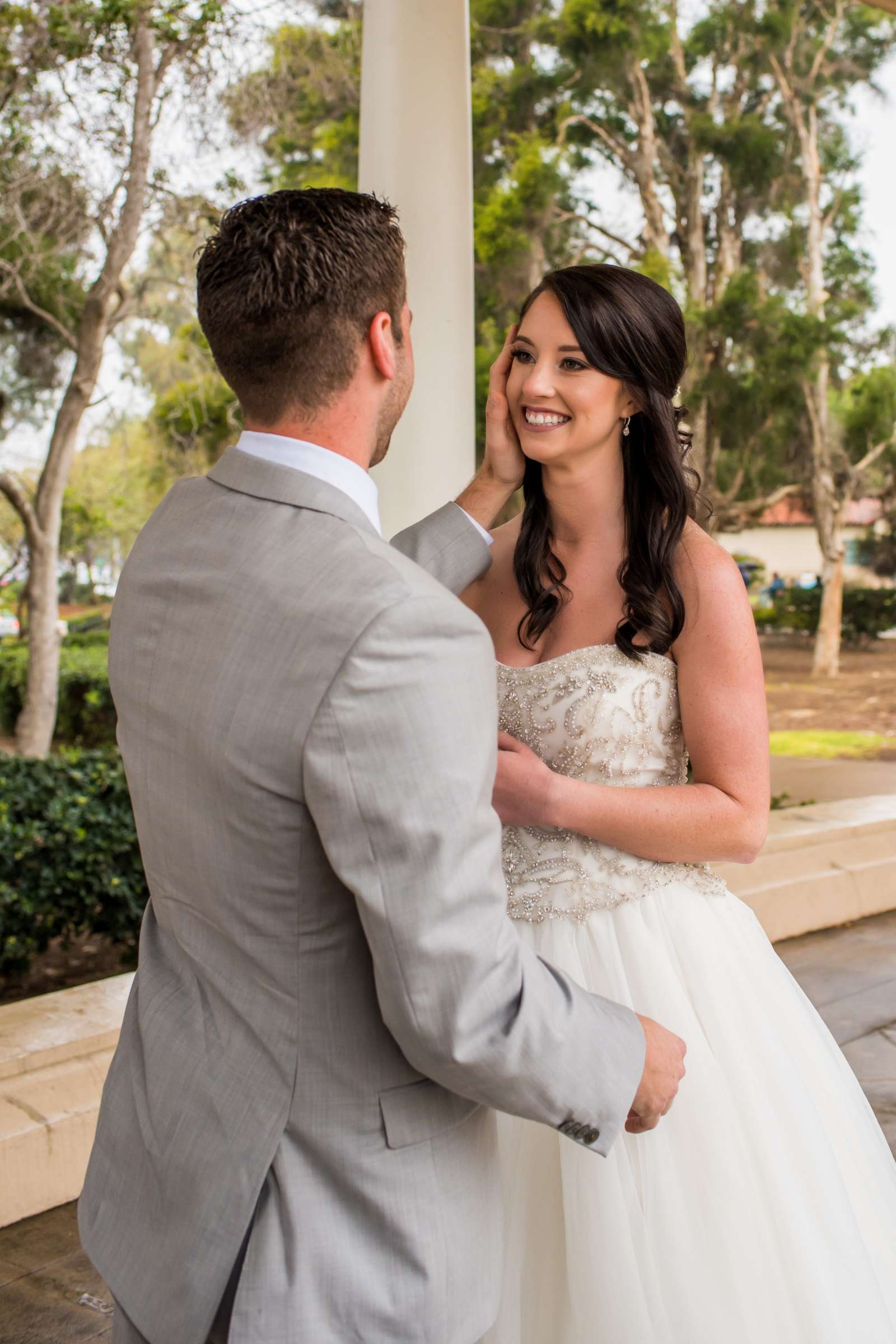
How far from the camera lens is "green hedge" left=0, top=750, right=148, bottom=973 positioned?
14.2ft

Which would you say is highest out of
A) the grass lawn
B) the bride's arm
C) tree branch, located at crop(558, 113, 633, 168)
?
tree branch, located at crop(558, 113, 633, 168)

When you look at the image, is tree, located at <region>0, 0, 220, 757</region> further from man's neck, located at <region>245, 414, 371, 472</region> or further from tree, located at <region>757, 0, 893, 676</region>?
tree, located at <region>757, 0, 893, 676</region>

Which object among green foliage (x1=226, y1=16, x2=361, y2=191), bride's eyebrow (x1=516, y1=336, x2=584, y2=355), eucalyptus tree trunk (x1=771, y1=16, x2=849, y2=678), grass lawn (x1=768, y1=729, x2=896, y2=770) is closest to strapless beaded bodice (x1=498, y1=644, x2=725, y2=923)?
bride's eyebrow (x1=516, y1=336, x2=584, y2=355)

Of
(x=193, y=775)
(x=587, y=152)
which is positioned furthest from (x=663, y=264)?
(x=193, y=775)

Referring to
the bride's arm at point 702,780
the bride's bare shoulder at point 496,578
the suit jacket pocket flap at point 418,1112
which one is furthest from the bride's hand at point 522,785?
the suit jacket pocket flap at point 418,1112

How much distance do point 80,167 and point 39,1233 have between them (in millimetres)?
7805

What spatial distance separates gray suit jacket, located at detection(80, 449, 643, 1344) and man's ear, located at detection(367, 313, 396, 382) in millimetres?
146

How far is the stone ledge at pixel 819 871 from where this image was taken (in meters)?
5.19

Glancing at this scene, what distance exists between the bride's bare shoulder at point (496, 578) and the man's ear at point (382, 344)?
3.27ft

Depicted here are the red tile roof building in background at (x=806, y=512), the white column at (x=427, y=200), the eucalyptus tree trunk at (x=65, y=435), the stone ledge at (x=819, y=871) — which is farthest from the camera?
the red tile roof building in background at (x=806, y=512)

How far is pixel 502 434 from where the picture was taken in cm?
207

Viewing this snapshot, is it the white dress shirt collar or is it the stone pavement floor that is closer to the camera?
the white dress shirt collar

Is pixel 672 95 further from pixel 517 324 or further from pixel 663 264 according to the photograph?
pixel 517 324

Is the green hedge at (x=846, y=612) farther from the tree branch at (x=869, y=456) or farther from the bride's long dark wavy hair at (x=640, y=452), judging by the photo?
the bride's long dark wavy hair at (x=640, y=452)
